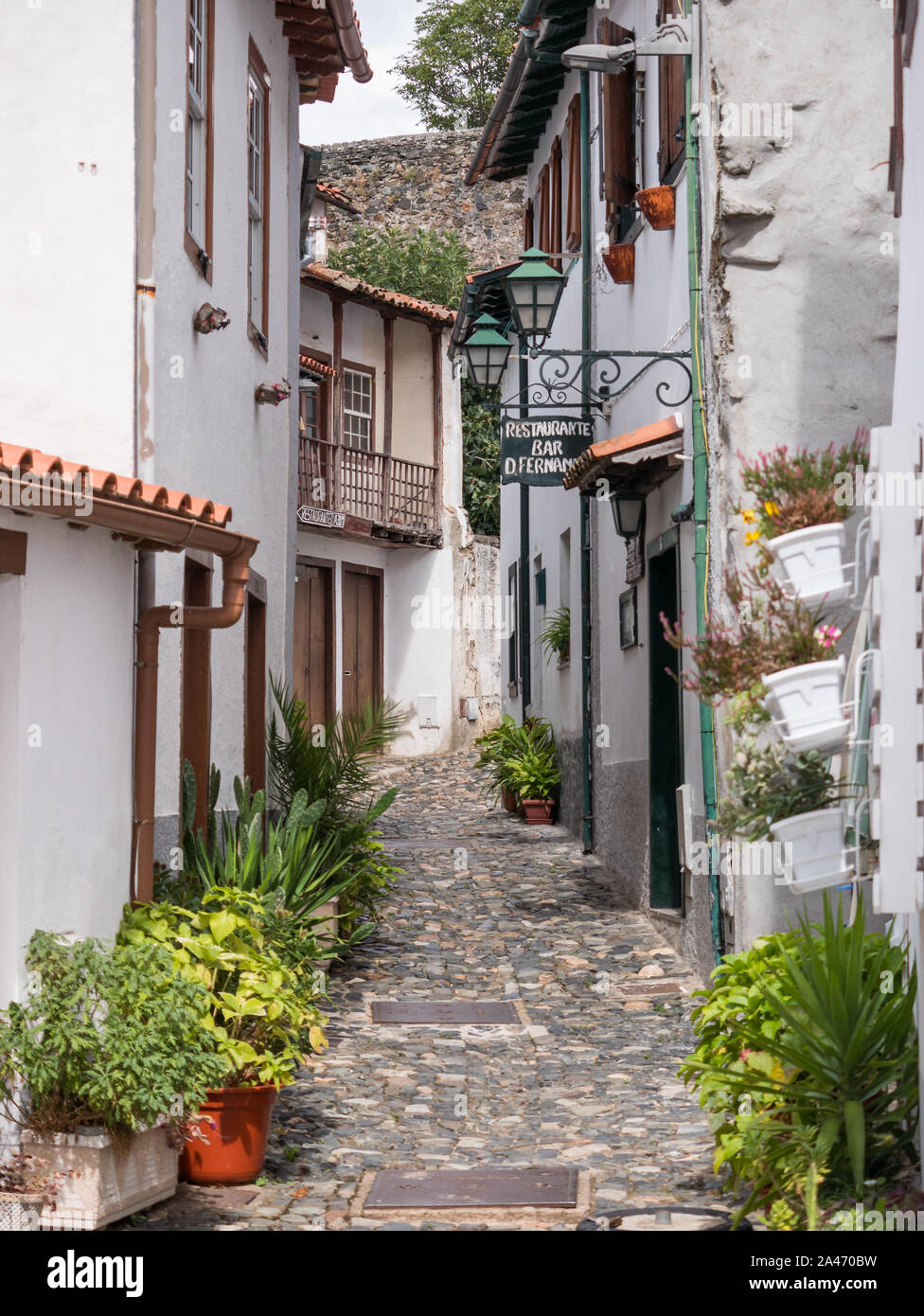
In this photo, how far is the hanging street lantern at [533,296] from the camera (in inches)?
372

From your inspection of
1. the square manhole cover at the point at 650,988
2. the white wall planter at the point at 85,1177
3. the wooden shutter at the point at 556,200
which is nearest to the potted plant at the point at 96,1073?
the white wall planter at the point at 85,1177

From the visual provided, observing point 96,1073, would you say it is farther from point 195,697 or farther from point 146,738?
point 195,697

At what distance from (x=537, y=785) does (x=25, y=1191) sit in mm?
10850

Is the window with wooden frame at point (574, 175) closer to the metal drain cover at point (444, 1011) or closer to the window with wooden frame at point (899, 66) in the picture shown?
the window with wooden frame at point (899, 66)

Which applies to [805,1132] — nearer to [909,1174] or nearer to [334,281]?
[909,1174]

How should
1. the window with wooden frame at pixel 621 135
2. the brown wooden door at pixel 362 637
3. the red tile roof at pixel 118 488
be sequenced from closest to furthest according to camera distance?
the red tile roof at pixel 118 488, the window with wooden frame at pixel 621 135, the brown wooden door at pixel 362 637

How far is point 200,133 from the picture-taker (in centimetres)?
786

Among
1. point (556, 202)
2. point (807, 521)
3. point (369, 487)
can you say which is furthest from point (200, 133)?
point (369, 487)

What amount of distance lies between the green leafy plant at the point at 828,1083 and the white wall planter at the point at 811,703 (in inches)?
29.9

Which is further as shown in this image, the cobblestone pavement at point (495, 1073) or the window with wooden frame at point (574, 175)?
the window with wooden frame at point (574, 175)

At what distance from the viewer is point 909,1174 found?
4363mm

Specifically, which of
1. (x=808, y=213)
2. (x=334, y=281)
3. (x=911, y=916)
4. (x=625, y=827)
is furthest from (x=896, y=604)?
(x=334, y=281)

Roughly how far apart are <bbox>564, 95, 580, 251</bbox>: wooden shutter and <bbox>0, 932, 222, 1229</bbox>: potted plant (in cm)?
953
